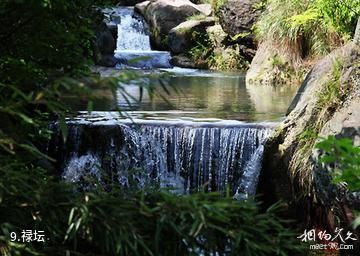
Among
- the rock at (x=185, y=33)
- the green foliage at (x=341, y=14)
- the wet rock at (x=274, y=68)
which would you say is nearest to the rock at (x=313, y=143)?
the green foliage at (x=341, y=14)

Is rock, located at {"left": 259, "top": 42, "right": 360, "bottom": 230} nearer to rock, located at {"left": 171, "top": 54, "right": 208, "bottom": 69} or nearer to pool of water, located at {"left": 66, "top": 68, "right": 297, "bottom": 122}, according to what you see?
pool of water, located at {"left": 66, "top": 68, "right": 297, "bottom": 122}

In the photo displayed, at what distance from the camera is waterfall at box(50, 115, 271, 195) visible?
657 cm

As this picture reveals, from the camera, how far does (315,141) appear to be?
532 centimetres

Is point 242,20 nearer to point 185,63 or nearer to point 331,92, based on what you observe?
point 185,63

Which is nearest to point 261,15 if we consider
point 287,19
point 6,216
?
point 287,19

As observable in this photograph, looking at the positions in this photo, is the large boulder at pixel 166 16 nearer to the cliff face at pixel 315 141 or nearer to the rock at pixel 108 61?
the rock at pixel 108 61

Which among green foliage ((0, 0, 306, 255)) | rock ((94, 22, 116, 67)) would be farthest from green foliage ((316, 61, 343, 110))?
rock ((94, 22, 116, 67))

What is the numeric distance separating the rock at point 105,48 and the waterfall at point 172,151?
887 centimetres

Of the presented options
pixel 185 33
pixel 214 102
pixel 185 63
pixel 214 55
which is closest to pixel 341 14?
pixel 214 102

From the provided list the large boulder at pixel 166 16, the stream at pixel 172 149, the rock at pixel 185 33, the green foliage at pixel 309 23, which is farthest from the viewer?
the large boulder at pixel 166 16

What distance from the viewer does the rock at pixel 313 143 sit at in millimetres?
4914

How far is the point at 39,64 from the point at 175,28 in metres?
14.9

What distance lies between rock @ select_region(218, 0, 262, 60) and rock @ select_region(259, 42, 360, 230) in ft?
28.5

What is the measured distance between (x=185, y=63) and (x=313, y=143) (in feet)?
38.5
